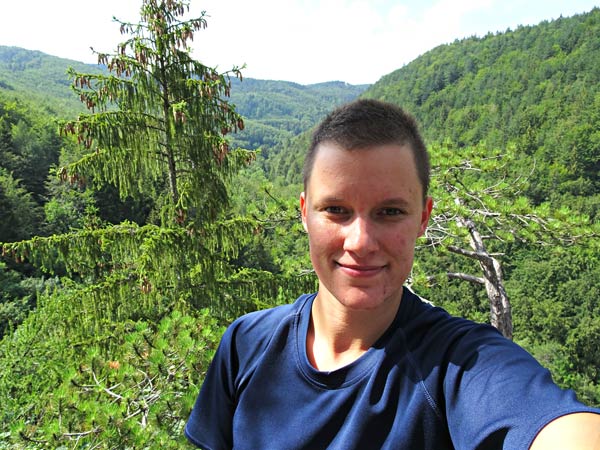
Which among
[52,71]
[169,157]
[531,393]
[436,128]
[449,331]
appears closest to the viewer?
[531,393]

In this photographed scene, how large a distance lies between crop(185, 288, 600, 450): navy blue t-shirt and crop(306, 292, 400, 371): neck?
0.04 meters

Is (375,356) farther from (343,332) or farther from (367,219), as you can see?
(367,219)

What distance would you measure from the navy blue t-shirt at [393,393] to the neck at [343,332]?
1.6 inches

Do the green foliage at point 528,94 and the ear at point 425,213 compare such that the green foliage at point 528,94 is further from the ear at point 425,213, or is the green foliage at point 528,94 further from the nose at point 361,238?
the nose at point 361,238

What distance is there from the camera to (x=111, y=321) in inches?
235

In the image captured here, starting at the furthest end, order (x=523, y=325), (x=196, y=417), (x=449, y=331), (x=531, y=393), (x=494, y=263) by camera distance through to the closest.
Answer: (x=523, y=325)
(x=494, y=263)
(x=196, y=417)
(x=449, y=331)
(x=531, y=393)

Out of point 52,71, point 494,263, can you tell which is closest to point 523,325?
point 494,263

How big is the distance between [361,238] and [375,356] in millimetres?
321

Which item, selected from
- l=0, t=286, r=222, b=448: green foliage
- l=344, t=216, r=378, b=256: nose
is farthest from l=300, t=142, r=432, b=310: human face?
l=0, t=286, r=222, b=448: green foliage

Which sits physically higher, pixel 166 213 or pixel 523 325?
pixel 166 213

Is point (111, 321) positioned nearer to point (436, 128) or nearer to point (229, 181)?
point (229, 181)

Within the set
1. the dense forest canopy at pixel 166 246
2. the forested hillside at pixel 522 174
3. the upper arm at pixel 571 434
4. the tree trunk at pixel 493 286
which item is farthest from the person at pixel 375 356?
the tree trunk at pixel 493 286

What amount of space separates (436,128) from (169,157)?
9908cm

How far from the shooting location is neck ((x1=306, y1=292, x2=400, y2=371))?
1188 mm
